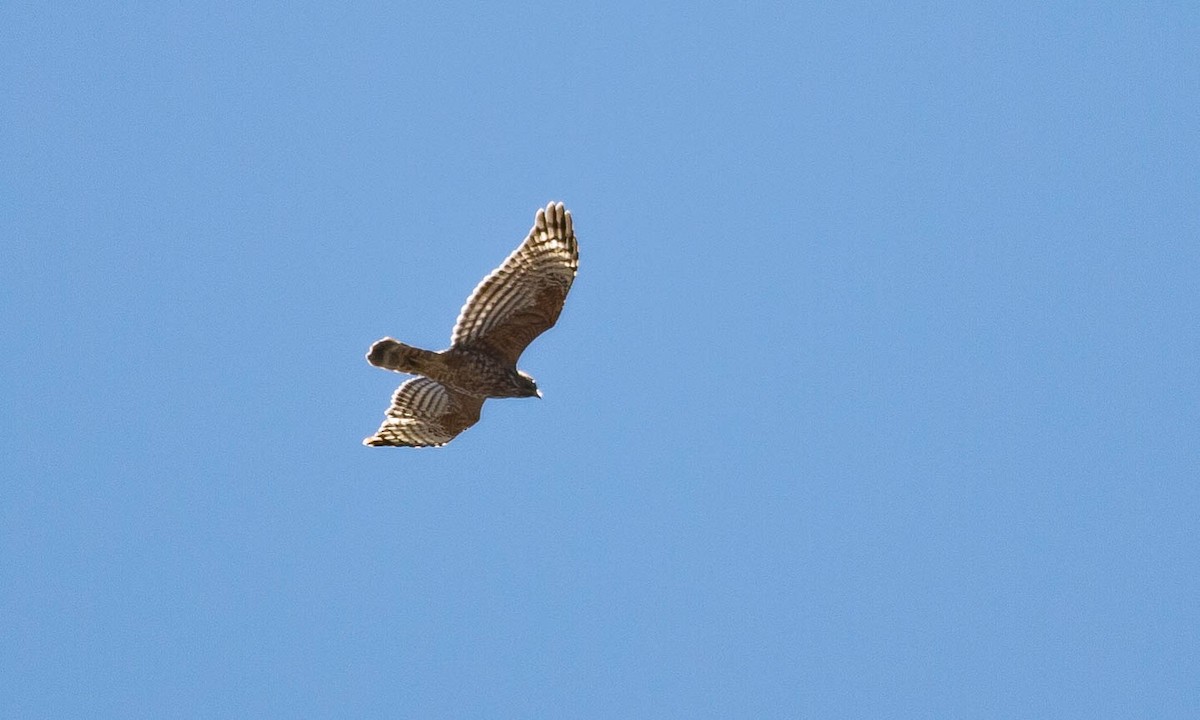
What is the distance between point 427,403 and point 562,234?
3493 mm

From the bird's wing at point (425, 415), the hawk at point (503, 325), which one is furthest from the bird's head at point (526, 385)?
the bird's wing at point (425, 415)

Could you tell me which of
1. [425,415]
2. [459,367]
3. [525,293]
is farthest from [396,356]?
[425,415]

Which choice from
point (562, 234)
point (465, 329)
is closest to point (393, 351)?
point (465, 329)

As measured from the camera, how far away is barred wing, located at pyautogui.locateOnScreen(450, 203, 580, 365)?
1698cm

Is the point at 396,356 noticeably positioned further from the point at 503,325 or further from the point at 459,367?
the point at 503,325

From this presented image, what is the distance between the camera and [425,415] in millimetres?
19594

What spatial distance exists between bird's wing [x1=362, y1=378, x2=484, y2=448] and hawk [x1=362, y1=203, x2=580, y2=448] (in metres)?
0.04

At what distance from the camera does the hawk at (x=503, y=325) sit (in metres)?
17.0

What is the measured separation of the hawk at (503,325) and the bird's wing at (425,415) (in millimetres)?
37

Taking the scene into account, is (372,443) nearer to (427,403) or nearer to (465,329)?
(427,403)

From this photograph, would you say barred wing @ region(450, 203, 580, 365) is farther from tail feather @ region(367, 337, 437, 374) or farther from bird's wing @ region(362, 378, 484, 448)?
bird's wing @ region(362, 378, 484, 448)

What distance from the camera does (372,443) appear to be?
65.1 feet

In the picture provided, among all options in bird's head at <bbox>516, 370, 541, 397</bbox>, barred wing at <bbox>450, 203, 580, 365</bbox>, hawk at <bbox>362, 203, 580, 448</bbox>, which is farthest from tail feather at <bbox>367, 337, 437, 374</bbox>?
bird's head at <bbox>516, 370, 541, 397</bbox>

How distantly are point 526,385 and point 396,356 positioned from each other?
1.53m
